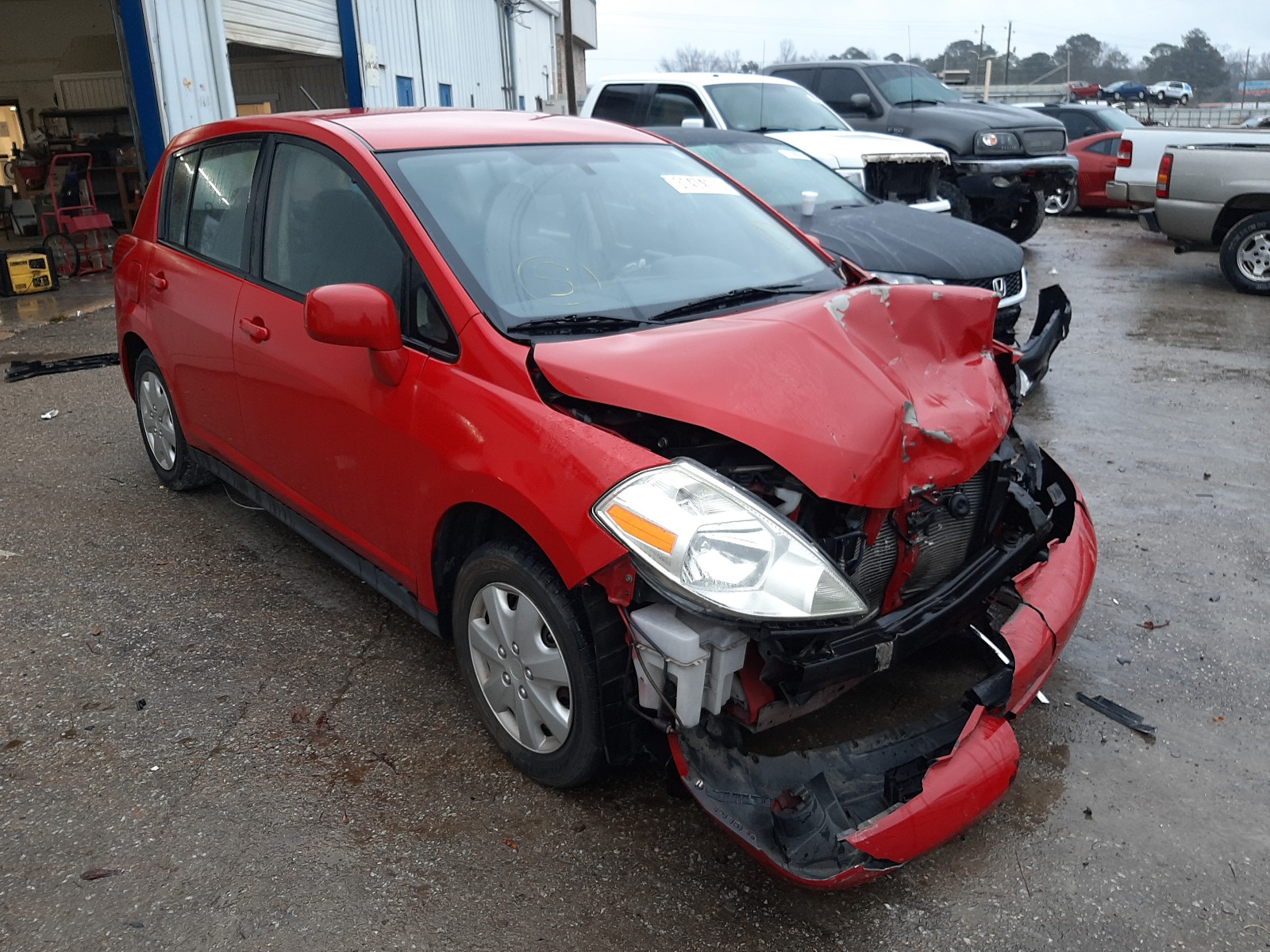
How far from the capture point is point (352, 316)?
8.95ft

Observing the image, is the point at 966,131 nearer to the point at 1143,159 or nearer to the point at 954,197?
the point at 954,197

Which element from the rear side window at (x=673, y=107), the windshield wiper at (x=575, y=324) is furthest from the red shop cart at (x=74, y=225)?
the windshield wiper at (x=575, y=324)

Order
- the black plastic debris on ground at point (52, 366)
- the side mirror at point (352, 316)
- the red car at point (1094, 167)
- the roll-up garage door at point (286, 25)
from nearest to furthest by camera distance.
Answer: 1. the side mirror at point (352, 316)
2. the black plastic debris on ground at point (52, 366)
3. the roll-up garage door at point (286, 25)
4. the red car at point (1094, 167)

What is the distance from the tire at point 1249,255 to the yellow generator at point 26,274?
12347 mm

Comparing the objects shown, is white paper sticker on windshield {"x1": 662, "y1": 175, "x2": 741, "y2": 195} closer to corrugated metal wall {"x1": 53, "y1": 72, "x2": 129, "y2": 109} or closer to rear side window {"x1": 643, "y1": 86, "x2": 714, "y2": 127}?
rear side window {"x1": 643, "y1": 86, "x2": 714, "y2": 127}

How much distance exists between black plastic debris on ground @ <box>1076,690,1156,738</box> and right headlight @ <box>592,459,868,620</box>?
1.30 meters

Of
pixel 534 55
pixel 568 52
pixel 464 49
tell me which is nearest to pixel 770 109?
pixel 568 52

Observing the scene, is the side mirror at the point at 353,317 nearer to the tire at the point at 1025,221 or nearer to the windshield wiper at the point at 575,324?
the windshield wiper at the point at 575,324

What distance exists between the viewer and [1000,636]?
2611 mm

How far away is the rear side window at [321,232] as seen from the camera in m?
3.03

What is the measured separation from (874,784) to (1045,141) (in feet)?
34.9

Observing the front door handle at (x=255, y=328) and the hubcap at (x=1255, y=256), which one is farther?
the hubcap at (x=1255, y=256)

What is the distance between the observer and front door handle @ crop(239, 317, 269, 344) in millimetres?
3482

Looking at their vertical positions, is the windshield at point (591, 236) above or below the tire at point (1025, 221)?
above
